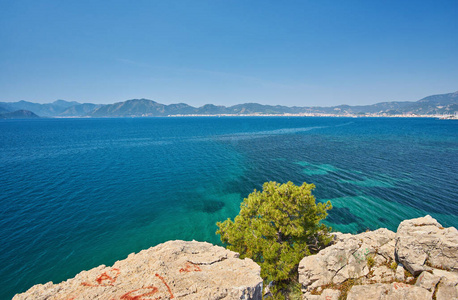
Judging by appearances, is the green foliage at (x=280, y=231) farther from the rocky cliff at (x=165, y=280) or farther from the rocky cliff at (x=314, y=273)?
the rocky cliff at (x=165, y=280)

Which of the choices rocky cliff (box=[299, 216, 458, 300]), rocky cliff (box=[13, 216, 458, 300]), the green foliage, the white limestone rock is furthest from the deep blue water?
the white limestone rock

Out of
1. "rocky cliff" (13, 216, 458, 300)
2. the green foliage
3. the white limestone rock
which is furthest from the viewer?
the green foliage

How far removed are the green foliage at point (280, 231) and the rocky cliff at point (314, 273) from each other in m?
2.27

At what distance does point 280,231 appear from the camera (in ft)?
76.9

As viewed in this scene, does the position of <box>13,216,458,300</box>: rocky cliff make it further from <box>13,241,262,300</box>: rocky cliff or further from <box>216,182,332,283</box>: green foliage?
<box>216,182,332,283</box>: green foliage

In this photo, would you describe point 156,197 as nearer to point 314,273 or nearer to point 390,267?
point 314,273

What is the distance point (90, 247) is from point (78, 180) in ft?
107

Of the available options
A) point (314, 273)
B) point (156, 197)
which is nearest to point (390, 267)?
point (314, 273)

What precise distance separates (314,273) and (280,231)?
5.23 meters

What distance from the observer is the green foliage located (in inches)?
832

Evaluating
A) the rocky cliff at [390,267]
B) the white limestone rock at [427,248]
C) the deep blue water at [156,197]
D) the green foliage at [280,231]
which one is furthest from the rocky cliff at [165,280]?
the deep blue water at [156,197]

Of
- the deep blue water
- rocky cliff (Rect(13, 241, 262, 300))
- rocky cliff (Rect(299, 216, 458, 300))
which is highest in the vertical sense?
rocky cliff (Rect(13, 241, 262, 300))

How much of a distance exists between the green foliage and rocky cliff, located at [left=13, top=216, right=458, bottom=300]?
7.45ft

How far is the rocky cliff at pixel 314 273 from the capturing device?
12016 mm
